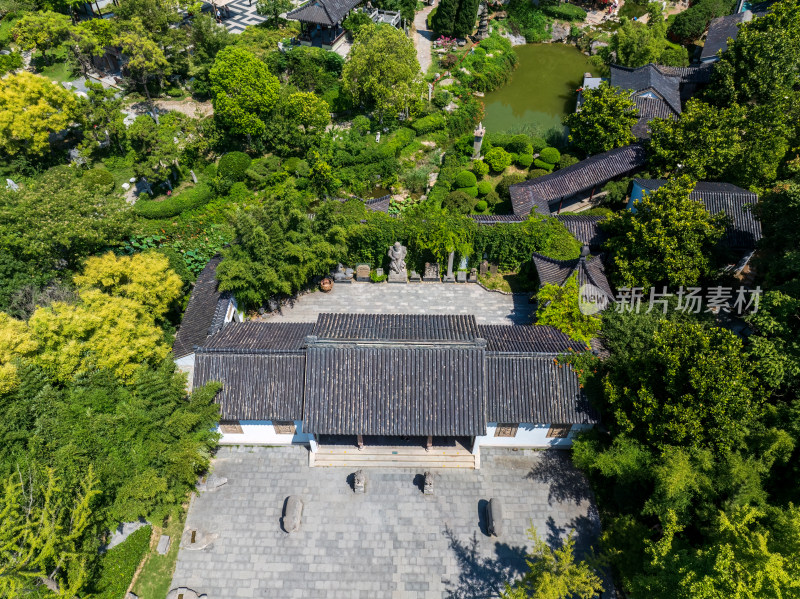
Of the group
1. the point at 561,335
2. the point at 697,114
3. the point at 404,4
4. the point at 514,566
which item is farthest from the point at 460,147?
A: the point at 514,566

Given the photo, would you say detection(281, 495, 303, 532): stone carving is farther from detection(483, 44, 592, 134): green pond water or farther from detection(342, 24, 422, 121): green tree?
detection(483, 44, 592, 134): green pond water

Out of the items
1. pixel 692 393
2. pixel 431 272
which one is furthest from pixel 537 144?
pixel 692 393

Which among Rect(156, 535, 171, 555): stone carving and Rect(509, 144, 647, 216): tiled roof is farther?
Rect(509, 144, 647, 216): tiled roof

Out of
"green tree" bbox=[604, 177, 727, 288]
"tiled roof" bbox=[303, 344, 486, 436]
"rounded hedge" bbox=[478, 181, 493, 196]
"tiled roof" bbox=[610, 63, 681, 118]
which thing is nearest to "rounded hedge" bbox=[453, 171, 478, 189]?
"rounded hedge" bbox=[478, 181, 493, 196]

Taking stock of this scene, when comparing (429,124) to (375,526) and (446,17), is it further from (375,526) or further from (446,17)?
(375,526)

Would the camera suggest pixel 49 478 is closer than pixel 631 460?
Yes

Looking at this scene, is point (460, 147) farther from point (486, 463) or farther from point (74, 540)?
point (74, 540)
